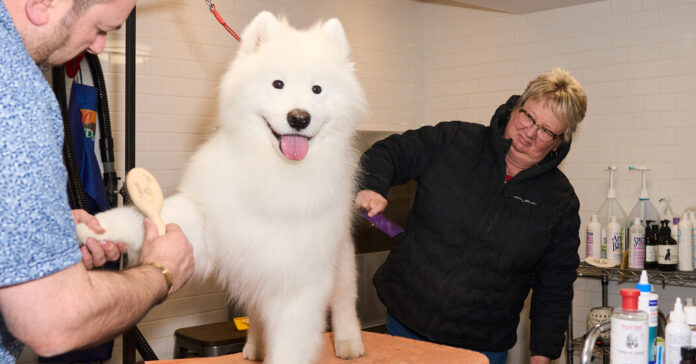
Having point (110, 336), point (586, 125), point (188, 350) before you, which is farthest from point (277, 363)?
point (586, 125)

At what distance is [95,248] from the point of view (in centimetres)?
168

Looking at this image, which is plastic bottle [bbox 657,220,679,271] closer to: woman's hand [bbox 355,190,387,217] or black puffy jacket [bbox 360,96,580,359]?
black puffy jacket [bbox 360,96,580,359]

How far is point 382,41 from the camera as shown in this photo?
6.41 meters

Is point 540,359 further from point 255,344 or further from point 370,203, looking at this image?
point 255,344

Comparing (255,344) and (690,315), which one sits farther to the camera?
(255,344)

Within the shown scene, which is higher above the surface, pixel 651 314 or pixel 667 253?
pixel 651 314

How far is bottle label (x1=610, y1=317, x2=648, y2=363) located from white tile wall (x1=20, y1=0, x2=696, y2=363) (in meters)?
3.51

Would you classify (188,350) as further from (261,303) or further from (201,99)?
(261,303)

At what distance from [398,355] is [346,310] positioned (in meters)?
0.27

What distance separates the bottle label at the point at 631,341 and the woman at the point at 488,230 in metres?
1.11

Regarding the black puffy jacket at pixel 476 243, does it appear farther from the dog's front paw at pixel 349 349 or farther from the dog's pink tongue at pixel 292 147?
the dog's pink tongue at pixel 292 147

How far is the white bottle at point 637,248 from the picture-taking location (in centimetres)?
462

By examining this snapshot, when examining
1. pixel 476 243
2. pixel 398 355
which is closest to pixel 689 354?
pixel 398 355

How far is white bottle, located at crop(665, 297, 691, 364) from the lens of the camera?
163 cm
